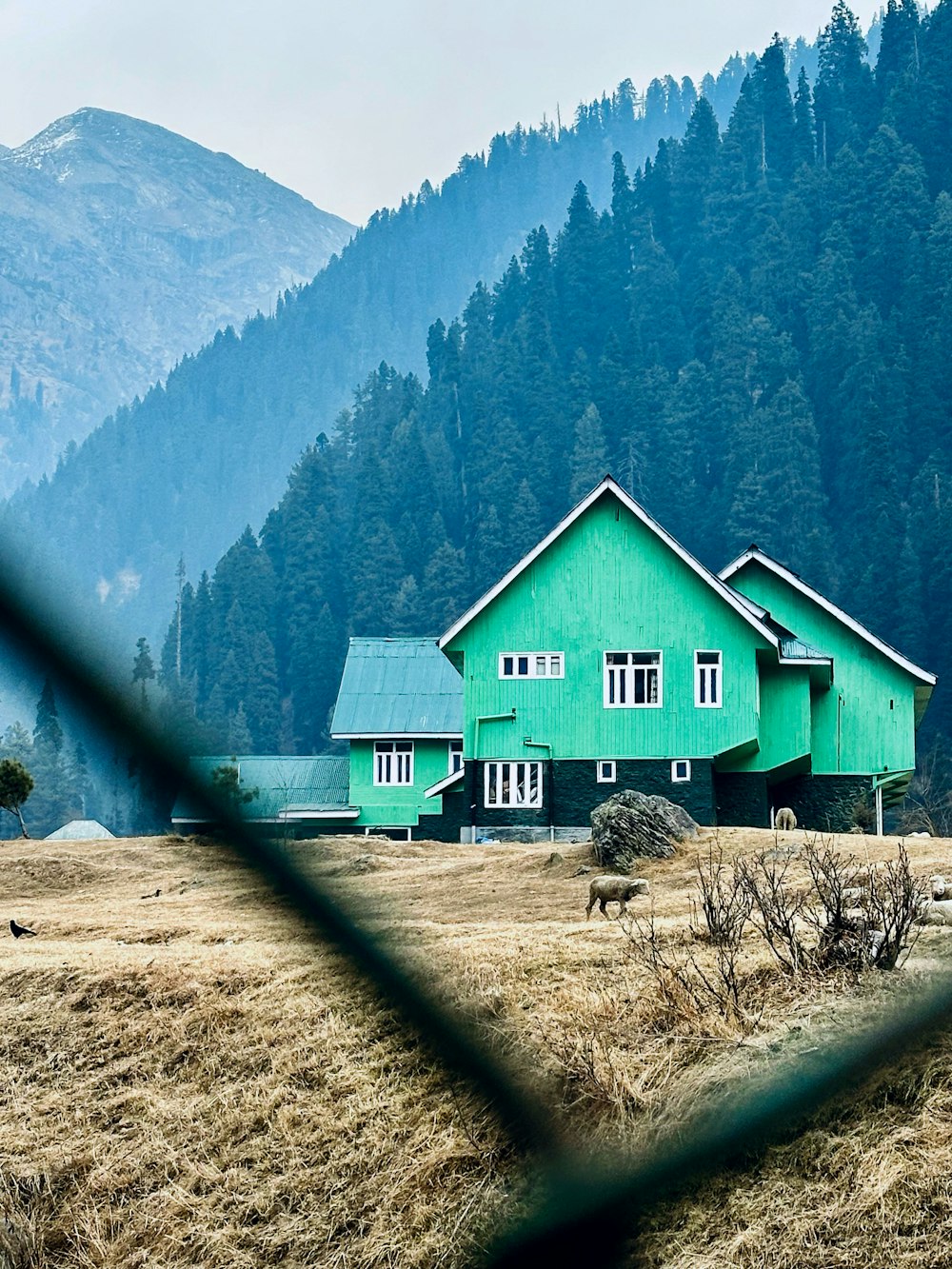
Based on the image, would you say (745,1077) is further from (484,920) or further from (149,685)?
(484,920)

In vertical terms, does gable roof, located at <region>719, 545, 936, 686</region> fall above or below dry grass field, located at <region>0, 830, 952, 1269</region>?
above

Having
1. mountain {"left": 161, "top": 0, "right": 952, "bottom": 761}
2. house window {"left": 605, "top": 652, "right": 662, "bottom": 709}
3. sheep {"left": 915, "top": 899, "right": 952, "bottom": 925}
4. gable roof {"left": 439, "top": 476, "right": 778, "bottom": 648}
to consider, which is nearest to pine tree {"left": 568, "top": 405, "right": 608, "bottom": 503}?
mountain {"left": 161, "top": 0, "right": 952, "bottom": 761}

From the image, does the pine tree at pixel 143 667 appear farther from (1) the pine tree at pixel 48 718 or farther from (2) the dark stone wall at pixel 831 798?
(2) the dark stone wall at pixel 831 798

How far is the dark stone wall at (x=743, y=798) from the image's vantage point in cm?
3431

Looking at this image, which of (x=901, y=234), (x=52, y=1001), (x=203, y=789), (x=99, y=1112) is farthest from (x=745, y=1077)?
(x=901, y=234)

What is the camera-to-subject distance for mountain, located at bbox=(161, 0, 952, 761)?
A: 105188mm

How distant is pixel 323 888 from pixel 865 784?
35.1 metres

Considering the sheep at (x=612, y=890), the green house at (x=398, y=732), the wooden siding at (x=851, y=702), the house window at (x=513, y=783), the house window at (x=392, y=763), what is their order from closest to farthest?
the sheep at (x=612, y=890) → the house window at (x=513, y=783) → the wooden siding at (x=851, y=702) → the green house at (x=398, y=732) → the house window at (x=392, y=763)

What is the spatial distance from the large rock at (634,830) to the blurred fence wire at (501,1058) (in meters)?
14.7

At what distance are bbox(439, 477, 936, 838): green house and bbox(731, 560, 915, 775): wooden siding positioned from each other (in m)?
0.04

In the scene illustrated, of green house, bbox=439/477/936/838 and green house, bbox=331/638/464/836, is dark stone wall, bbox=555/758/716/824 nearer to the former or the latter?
green house, bbox=439/477/936/838

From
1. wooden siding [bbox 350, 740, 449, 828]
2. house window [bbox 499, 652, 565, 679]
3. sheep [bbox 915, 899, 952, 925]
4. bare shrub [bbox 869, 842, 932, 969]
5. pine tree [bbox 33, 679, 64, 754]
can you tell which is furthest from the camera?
wooden siding [bbox 350, 740, 449, 828]

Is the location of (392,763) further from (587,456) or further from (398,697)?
(587,456)

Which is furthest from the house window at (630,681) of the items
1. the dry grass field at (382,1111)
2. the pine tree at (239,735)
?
the pine tree at (239,735)
